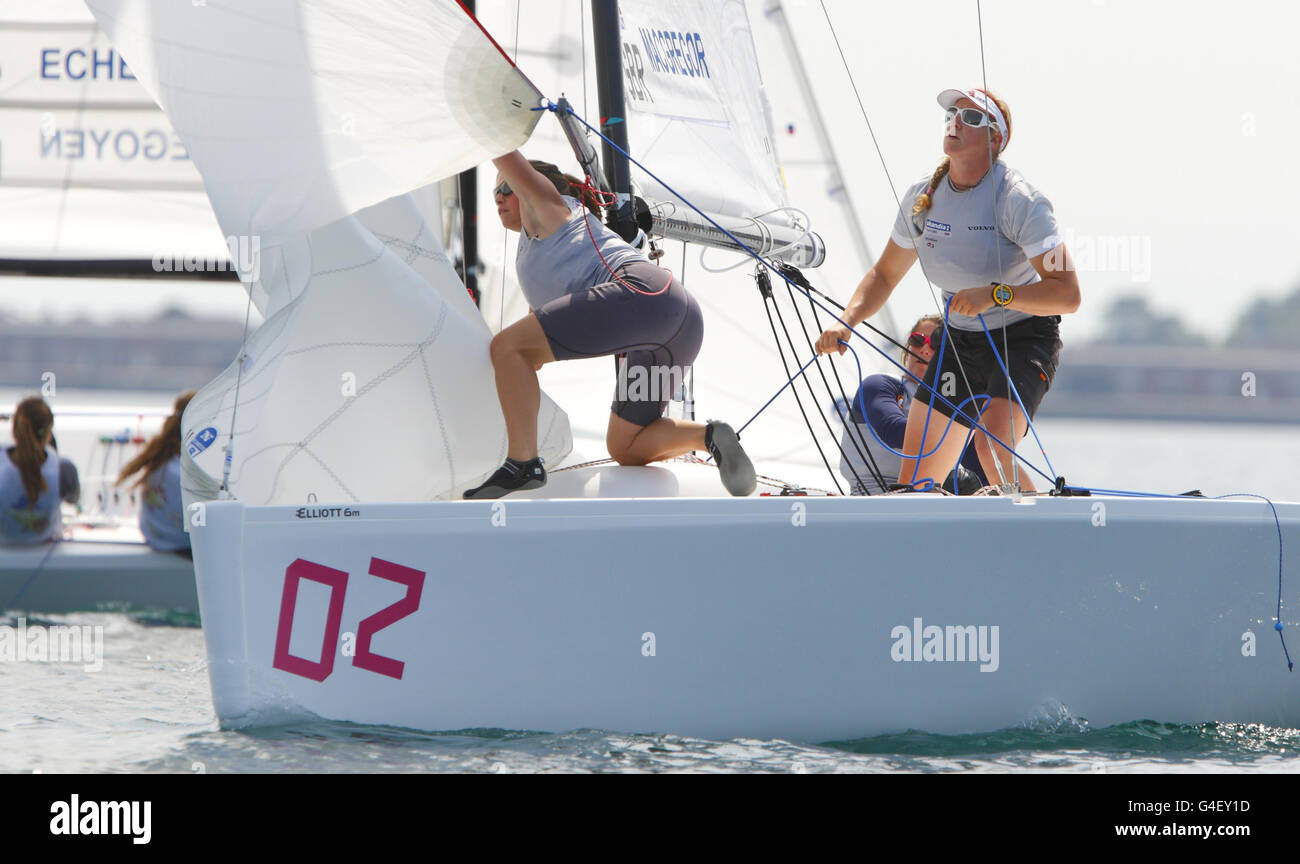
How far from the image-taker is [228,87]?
2650mm

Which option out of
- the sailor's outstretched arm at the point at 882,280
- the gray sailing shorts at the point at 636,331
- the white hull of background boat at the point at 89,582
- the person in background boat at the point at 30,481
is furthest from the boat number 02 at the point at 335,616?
the person in background boat at the point at 30,481

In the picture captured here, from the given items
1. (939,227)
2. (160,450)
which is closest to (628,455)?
(939,227)

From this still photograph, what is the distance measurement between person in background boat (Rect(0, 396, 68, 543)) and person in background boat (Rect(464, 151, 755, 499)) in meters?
2.74

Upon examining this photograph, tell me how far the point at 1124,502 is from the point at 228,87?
5.83 ft

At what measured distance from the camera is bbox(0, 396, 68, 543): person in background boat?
4.89 m

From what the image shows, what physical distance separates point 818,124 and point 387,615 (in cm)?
313

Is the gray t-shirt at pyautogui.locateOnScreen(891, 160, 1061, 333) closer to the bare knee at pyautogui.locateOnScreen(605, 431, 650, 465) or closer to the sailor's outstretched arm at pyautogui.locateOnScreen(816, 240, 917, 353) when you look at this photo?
the sailor's outstretched arm at pyautogui.locateOnScreen(816, 240, 917, 353)

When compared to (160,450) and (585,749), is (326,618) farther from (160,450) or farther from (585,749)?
(160,450)

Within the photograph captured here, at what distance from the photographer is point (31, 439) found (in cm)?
497

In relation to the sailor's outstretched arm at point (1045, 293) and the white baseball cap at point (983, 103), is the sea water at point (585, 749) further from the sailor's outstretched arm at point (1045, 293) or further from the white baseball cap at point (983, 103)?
the white baseball cap at point (983, 103)

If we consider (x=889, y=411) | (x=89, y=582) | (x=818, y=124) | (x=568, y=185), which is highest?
(x=818, y=124)

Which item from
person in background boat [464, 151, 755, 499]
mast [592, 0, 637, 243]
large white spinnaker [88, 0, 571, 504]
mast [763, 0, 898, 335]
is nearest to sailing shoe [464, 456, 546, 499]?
person in background boat [464, 151, 755, 499]

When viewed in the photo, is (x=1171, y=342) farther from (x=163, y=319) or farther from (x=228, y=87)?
(x=228, y=87)
